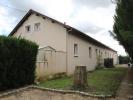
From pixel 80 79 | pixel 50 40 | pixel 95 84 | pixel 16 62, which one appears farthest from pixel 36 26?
pixel 80 79

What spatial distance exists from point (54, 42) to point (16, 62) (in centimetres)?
847

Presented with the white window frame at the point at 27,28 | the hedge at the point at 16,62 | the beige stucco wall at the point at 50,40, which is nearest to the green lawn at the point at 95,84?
the hedge at the point at 16,62

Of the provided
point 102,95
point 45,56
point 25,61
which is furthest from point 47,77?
point 102,95

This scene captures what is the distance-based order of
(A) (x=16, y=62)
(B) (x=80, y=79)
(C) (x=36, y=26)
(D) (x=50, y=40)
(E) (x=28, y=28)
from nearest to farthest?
(B) (x=80, y=79) → (A) (x=16, y=62) → (D) (x=50, y=40) → (C) (x=36, y=26) → (E) (x=28, y=28)

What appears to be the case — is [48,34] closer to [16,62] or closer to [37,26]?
[37,26]

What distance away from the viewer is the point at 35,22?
23.5 metres

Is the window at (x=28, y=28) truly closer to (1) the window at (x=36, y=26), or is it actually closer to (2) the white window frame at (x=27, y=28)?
(2) the white window frame at (x=27, y=28)

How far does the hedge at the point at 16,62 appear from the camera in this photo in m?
12.1

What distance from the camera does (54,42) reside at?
21.3m

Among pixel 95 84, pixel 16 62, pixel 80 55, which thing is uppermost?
pixel 80 55

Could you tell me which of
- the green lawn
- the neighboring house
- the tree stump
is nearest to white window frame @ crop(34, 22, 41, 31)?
the neighboring house

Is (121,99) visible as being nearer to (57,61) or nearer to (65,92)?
(65,92)

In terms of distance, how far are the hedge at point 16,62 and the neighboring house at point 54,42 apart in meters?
2.19

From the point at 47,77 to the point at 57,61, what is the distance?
7.79ft
